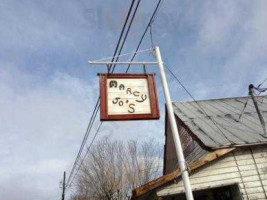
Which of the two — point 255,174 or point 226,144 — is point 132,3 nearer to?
point 226,144

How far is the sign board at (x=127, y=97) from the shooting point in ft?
25.3

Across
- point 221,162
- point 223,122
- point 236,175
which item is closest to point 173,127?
point 221,162

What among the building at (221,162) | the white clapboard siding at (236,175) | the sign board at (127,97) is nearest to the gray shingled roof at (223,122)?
the building at (221,162)

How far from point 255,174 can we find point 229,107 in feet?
18.6

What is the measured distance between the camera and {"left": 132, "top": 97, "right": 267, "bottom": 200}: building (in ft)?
36.4

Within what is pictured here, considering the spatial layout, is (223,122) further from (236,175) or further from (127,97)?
(127,97)

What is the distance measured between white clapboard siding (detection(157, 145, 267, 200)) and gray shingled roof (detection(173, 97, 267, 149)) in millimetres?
545

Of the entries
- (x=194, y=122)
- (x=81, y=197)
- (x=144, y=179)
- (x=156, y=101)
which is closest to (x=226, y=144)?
(x=194, y=122)

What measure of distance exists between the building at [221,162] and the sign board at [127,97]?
3625mm

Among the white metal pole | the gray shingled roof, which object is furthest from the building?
the white metal pole

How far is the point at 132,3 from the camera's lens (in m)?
8.34

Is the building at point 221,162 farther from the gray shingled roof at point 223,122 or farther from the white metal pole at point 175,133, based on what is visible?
the white metal pole at point 175,133

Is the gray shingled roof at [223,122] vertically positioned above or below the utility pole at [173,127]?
above

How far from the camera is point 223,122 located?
564 inches
